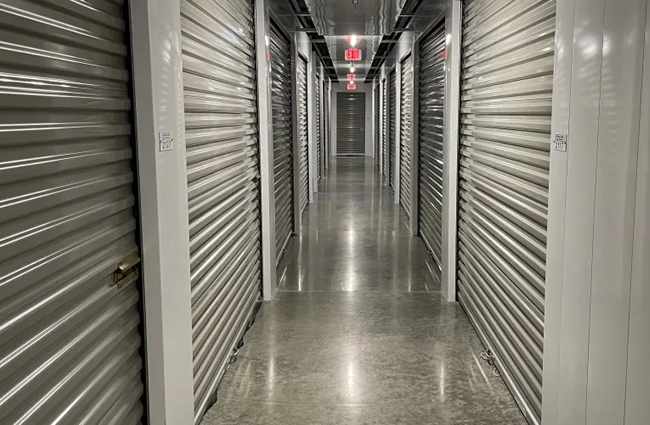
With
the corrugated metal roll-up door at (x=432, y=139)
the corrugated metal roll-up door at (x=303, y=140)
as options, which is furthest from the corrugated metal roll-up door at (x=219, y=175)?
the corrugated metal roll-up door at (x=303, y=140)

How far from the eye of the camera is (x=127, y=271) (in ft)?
7.72

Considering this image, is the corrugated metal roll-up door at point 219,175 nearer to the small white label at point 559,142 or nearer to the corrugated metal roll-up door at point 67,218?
the corrugated metal roll-up door at point 67,218

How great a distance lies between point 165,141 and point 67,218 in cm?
74

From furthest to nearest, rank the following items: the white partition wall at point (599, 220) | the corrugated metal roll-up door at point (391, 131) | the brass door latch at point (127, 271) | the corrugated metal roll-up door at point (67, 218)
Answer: the corrugated metal roll-up door at point (391, 131)
the brass door latch at point (127, 271)
the white partition wall at point (599, 220)
the corrugated metal roll-up door at point (67, 218)

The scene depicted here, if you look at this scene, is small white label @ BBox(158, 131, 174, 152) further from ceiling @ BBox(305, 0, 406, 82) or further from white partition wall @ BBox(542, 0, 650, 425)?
ceiling @ BBox(305, 0, 406, 82)

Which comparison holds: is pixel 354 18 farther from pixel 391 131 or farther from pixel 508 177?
pixel 391 131

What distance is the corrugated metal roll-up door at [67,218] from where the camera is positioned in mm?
1599

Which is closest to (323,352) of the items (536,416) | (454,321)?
(454,321)

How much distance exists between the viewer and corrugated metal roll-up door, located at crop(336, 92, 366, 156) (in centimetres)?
2673

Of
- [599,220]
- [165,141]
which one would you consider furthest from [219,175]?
[599,220]

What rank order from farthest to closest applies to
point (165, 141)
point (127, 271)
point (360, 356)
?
1. point (360, 356)
2. point (165, 141)
3. point (127, 271)

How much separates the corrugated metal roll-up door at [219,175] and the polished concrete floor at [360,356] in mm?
266

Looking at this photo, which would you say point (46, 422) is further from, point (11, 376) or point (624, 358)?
point (624, 358)

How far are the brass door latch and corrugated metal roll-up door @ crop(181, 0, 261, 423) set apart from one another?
0.80 m
